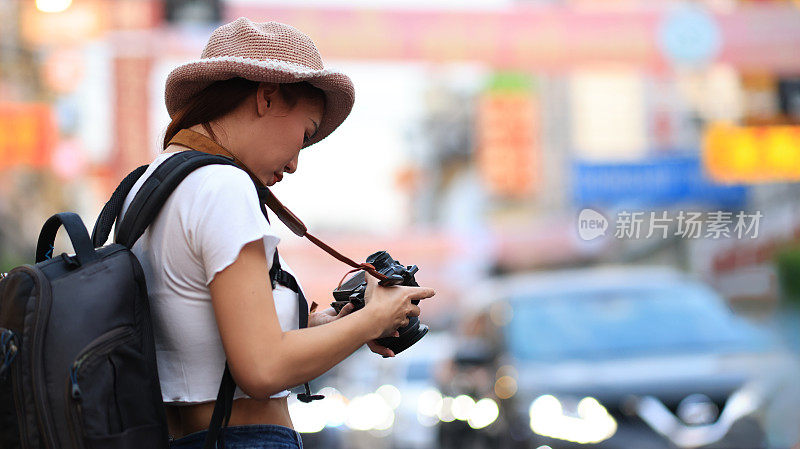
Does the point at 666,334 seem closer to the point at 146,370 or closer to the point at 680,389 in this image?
the point at 680,389

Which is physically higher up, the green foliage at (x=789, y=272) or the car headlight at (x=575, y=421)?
the green foliage at (x=789, y=272)

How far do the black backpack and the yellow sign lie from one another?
1445 cm

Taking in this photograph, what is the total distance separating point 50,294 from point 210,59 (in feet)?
1.72

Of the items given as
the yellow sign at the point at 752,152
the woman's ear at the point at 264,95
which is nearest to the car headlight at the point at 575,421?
the woman's ear at the point at 264,95

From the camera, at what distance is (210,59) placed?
1.93 metres

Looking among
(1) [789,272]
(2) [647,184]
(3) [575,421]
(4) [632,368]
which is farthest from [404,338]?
(2) [647,184]

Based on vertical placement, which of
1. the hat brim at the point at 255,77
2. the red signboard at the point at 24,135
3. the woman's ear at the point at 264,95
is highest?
the red signboard at the point at 24,135

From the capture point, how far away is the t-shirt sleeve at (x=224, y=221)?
1.77 metres

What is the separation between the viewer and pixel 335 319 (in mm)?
2010

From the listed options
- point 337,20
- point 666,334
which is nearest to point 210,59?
point 666,334

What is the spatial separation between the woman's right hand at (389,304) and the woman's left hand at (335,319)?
2.6 inches

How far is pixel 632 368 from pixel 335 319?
3.72m

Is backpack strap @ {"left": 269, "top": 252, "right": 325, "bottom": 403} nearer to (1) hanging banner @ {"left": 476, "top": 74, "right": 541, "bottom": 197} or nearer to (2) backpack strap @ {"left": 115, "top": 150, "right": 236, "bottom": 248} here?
(2) backpack strap @ {"left": 115, "top": 150, "right": 236, "bottom": 248}

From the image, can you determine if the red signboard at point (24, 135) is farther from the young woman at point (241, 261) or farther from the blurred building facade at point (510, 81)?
the young woman at point (241, 261)
